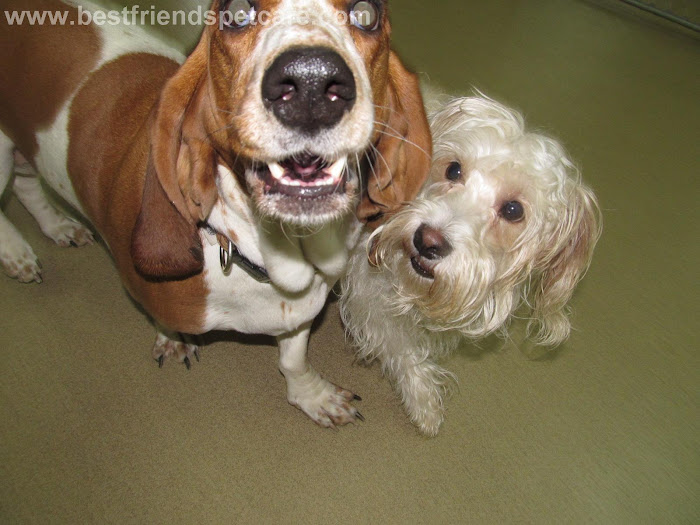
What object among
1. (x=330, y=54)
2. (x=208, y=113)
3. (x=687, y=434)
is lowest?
(x=687, y=434)

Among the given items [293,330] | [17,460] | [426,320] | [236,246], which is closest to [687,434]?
[426,320]

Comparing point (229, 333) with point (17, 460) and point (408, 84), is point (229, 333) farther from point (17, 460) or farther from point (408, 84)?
point (408, 84)

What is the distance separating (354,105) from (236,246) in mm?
602

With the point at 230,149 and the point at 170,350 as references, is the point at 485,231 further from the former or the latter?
the point at 170,350

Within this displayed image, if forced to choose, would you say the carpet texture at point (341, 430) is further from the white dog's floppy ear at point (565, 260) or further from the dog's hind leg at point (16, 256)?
the white dog's floppy ear at point (565, 260)

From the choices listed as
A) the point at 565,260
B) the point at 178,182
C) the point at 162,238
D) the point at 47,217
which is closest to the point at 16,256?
the point at 47,217

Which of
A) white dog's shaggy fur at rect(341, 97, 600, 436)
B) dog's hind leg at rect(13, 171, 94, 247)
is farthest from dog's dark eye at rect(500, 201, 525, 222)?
dog's hind leg at rect(13, 171, 94, 247)

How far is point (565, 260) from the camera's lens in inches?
72.9

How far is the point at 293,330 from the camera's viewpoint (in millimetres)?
1834

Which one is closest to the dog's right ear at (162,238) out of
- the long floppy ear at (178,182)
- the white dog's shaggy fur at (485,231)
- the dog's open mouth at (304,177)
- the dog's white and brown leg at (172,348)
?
the long floppy ear at (178,182)

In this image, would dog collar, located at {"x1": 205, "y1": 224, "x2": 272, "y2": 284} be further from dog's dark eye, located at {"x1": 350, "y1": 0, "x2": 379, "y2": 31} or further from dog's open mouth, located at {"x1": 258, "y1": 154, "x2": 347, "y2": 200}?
dog's dark eye, located at {"x1": 350, "y1": 0, "x2": 379, "y2": 31}

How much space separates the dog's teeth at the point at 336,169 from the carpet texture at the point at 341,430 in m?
1.34

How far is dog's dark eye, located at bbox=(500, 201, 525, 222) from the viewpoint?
5.66 feet

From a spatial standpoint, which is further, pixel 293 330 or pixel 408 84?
pixel 293 330
